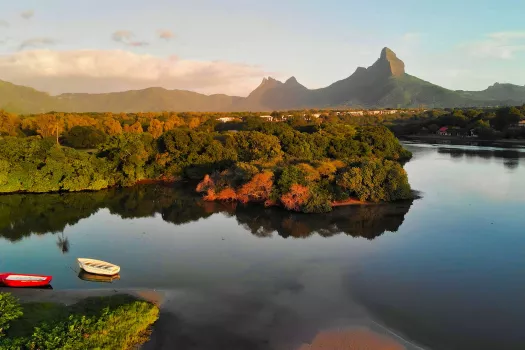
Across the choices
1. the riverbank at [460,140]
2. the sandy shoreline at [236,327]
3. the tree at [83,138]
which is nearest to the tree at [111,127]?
the tree at [83,138]

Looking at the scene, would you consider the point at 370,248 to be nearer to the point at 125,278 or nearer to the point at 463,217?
the point at 463,217

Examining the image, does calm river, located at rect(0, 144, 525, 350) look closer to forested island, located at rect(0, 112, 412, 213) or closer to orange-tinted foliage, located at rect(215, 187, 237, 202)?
forested island, located at rect(0, 112, 412, 213)

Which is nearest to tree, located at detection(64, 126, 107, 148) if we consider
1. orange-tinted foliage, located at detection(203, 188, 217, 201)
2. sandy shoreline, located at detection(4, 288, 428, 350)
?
orange-tinted foliage, located at detection(203, 188, 217, 201)

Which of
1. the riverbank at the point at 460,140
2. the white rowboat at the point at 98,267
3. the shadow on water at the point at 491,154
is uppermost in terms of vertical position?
the riverbank at the point at 460,140

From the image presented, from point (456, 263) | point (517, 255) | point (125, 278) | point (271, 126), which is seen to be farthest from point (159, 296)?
point (271, 126)

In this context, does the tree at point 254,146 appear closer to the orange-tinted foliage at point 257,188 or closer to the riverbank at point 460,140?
the orange-tinted foliage at point 257,188
